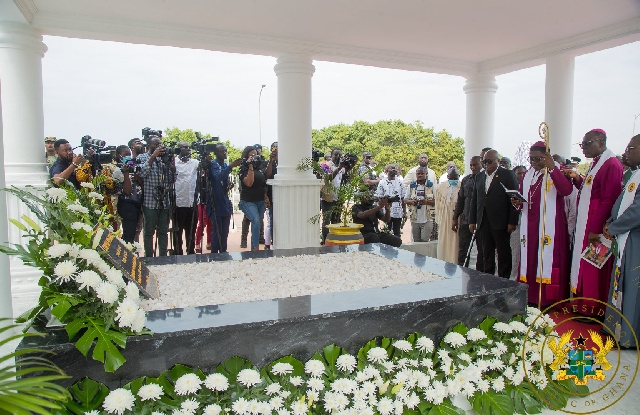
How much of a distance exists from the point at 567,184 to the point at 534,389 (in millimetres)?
2337

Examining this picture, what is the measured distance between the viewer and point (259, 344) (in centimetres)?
222

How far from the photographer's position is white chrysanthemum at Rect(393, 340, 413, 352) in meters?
2.36

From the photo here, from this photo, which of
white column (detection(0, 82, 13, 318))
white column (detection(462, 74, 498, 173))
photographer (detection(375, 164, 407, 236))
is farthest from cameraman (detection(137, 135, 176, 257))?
white column (detection(462, 74, 498, 173))

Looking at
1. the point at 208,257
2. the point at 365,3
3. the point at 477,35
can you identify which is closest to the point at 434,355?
the point at 208,257

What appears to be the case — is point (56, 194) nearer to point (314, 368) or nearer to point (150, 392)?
point (150, 392)

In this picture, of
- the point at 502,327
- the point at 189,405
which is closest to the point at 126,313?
the point at 189,405

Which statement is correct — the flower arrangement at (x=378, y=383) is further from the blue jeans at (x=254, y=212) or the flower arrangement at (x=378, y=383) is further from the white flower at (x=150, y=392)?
the blue jeans at (x=254, y=212)

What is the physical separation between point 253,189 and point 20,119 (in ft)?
8.93

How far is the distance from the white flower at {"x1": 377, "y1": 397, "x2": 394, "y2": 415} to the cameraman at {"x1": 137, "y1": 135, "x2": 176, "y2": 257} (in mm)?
3861

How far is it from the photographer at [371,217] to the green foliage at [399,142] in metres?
15.9

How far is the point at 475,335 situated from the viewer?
8.44ft

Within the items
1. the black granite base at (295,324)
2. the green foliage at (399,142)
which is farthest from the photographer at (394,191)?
the green foliage at (399,142)

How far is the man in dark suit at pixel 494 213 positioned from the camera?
16.2 feet

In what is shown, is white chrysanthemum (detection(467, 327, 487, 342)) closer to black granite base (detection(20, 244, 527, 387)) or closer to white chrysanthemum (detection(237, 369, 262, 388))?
black granite base (detection(20, 244, 527, 387))
